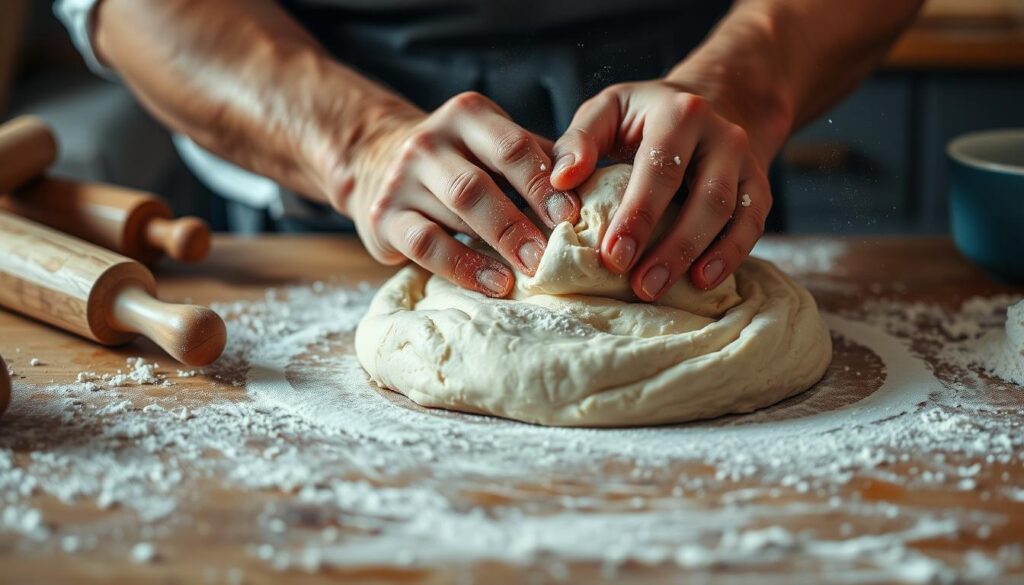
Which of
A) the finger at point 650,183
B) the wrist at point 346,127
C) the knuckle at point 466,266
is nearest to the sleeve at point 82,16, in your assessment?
the wrist at point 346,127

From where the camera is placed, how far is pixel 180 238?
158 centimetres

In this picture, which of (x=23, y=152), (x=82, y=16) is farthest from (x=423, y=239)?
(x=82, y=16)

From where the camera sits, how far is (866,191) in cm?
138

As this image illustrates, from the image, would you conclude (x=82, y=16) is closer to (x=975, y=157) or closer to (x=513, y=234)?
(x=513, y=234)

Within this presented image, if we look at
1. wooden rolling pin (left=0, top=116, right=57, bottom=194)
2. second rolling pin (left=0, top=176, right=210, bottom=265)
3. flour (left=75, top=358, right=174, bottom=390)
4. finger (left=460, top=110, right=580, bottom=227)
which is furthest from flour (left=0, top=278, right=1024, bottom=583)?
wooden rolling pin (left=0, top=116, right=57, bottom=194)

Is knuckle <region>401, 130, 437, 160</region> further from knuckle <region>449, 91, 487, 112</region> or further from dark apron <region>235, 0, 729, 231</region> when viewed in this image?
dark apron <region>235, 0, 729, 231</region>

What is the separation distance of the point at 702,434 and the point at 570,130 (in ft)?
1.30

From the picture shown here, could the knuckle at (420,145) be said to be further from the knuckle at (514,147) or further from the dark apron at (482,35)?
the dark apron at (482,35)

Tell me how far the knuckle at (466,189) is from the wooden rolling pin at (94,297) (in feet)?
1.09

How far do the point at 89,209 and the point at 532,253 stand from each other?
83cm

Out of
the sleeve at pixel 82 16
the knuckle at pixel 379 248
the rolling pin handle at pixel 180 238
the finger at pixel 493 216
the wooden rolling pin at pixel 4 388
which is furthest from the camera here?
the sleeve at pixel 82 16

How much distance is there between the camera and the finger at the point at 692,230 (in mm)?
1155

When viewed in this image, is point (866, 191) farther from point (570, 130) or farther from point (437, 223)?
point (437, 223)

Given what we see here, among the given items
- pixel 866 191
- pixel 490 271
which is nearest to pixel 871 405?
pixel 866 191
